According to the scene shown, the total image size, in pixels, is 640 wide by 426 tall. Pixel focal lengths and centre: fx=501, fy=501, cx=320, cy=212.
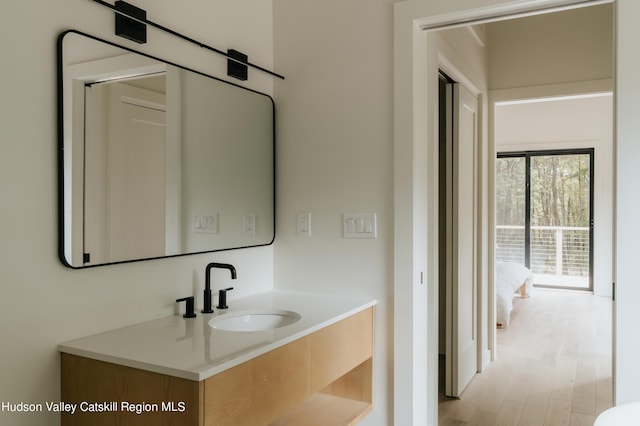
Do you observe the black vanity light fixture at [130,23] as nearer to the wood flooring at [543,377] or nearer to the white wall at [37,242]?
the white wall at [37,242]

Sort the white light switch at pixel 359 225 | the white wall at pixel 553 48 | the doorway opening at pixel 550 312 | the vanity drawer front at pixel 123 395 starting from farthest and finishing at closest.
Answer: the white wall at pixel 553 48, the doorway opening at pixel 550 312, the white light switch at pixel 359 225, the vanity drawer front at pixel 123 395

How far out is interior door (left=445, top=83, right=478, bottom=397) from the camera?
10.4 ft

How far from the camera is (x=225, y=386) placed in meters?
1.33

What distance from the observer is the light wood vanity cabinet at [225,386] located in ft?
4.22

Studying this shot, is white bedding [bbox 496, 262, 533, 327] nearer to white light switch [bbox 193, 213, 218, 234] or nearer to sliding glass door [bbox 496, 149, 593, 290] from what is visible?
sliding glass door [bbox 496, 149, 593, 290]

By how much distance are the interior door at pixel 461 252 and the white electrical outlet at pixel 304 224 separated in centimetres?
124

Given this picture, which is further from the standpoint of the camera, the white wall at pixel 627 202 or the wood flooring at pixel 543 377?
the wood flooring at pixel 543 377

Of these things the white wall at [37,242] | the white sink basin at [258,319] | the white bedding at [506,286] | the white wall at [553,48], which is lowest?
the white bedding at [506,286]

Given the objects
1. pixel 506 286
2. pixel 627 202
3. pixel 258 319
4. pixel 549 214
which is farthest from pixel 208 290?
pixel 549 214

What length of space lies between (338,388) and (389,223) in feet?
2.53

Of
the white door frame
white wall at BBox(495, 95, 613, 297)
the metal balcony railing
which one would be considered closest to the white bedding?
the metal balcony railing

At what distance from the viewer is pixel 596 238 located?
6512 mm

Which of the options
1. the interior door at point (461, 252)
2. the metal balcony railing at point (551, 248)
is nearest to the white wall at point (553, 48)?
the interior door at point (461, 252)

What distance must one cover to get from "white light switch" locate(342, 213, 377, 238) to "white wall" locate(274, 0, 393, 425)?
3 cm
